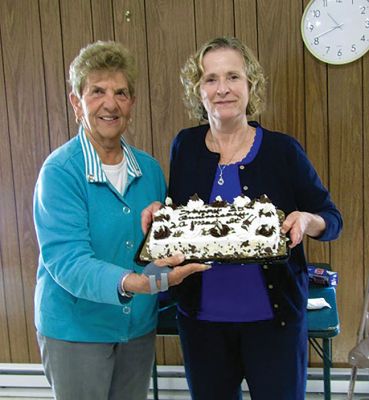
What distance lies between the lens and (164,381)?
262 cm

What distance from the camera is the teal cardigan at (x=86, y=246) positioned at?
50.9 inches

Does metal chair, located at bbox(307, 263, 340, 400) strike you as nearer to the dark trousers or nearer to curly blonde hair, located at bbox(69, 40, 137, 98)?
the dark trousers

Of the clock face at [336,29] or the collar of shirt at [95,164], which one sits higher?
the clock face at [336,29]

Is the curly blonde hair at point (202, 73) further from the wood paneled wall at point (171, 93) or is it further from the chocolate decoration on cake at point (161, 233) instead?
the wood paneled wall at point (171, 93)

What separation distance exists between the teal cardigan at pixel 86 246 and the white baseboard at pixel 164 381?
4.10ft

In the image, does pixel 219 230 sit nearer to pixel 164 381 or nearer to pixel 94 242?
pixel 94 242

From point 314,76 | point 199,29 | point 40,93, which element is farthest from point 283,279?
point 40,93

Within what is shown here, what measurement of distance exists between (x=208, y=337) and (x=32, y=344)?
5.22 feet

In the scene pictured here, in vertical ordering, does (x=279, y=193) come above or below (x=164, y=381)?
above

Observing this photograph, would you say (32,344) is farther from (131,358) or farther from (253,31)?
(253,31)

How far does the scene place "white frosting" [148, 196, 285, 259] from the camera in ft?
4.42

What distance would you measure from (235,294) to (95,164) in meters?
0.54

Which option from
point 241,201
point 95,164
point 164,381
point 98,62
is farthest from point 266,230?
point 164,381

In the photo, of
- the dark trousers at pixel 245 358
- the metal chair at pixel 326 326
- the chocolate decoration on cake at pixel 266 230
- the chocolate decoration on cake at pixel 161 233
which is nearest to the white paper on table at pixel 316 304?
the metal chair at pixel 326 326
